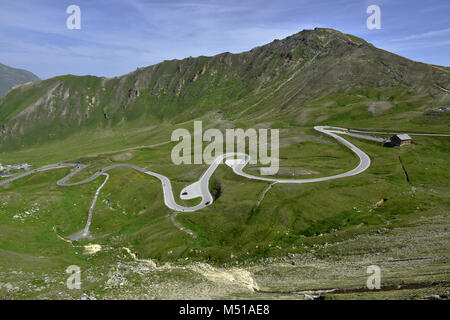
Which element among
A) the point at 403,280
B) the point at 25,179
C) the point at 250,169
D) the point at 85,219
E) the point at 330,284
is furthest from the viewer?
the point at 25,179

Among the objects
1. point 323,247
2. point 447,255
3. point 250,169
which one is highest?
point 250,169

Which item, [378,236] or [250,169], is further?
[250,169]

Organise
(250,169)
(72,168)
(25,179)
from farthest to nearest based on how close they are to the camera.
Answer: (72,168), (25,179), (250,169)

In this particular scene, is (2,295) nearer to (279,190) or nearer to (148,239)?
(148,239)

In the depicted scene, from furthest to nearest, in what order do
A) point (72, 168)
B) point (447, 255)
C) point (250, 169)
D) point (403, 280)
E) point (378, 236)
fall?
point (72, 168) → point (250, 169) → point (378, 236) → point (447, 255) → point (403, 280)

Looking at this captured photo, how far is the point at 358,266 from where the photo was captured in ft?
160

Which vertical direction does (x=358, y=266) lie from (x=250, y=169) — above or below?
below

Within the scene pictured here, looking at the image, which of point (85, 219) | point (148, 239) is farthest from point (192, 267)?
point (85, 219)

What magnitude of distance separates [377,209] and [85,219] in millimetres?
96712

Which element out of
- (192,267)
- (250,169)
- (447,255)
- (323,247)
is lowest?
(192,267)

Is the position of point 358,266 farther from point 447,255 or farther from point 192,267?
point 192,267

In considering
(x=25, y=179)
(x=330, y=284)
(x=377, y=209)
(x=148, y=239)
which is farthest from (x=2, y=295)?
(x=25, y=179)

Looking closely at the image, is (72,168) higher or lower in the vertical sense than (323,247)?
higher

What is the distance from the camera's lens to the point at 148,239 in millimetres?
77938
